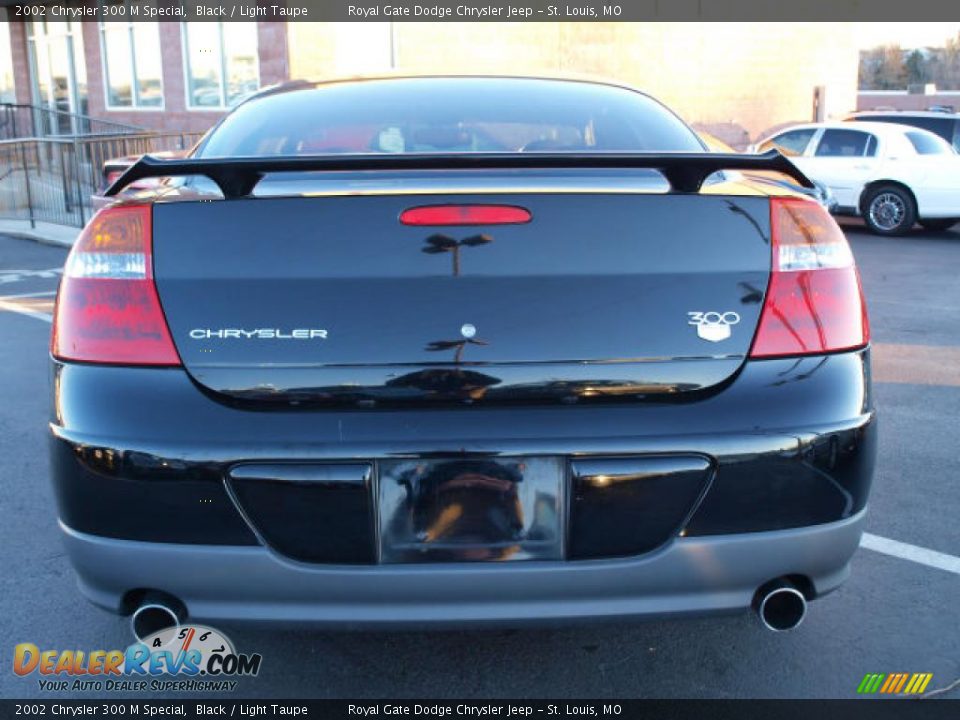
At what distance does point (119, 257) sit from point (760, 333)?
1468mm

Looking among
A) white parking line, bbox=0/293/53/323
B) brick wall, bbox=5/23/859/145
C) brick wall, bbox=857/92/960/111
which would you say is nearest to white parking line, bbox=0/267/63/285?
white parking line, bbox=0/293/53/323

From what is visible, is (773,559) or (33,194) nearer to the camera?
(773,559)

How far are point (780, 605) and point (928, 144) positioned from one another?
41.4ft

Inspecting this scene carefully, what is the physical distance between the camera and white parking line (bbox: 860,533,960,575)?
3368 mm

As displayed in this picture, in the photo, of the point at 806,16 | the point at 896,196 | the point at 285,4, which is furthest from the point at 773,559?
the point at 806,16

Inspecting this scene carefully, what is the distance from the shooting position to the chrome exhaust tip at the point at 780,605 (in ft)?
7.34

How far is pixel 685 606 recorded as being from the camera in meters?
2.20

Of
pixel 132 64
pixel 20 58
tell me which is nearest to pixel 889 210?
pixel 132 64

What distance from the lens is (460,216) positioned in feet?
7.18

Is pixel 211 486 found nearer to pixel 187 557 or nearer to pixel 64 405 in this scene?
pixel 187 557

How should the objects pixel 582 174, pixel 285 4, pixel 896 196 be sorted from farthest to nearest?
pixel 285 4 → pixel 896 196 → pixel 582 174

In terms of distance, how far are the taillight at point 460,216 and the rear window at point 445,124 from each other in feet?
3.22

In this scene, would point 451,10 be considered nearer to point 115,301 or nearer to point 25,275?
point 25,275

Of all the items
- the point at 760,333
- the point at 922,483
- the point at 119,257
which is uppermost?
the point at 119,257
